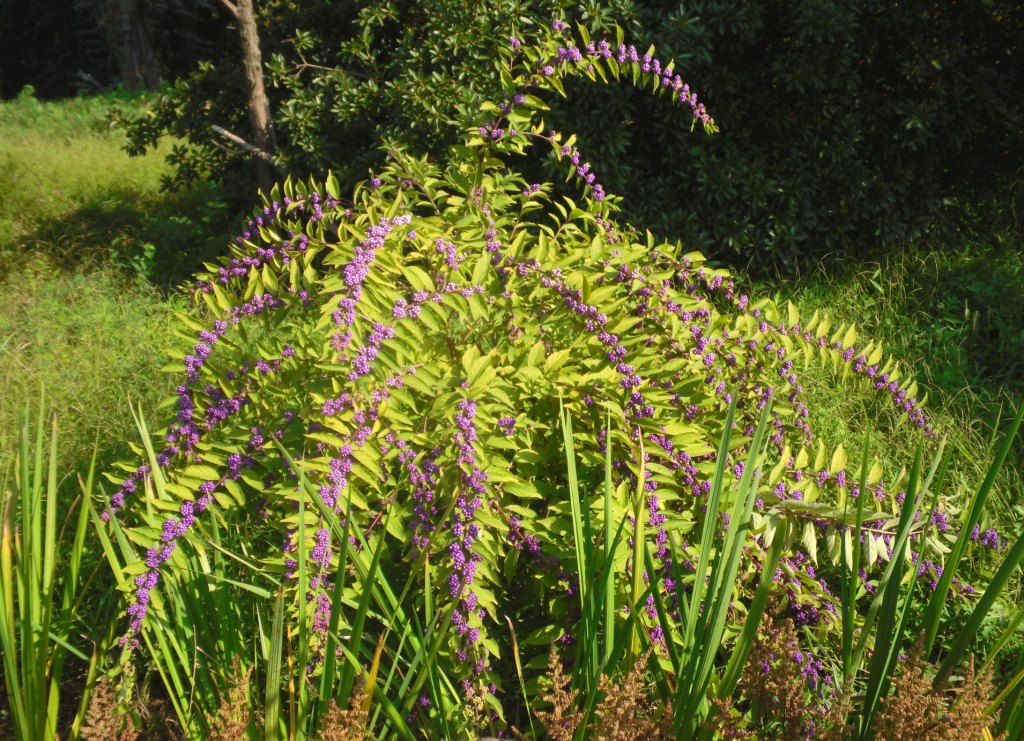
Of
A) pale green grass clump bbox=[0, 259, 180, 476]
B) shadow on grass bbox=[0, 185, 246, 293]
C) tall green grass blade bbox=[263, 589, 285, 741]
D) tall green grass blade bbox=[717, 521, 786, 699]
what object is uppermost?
tall green grass blade bbox=[717, 521, 786, 699]

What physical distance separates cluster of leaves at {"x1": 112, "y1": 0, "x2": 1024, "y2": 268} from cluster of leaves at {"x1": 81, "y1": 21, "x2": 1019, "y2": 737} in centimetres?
198

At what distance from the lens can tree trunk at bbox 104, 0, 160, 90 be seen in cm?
1655

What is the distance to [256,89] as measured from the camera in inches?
203

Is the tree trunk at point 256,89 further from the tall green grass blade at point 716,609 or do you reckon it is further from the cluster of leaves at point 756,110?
the tall green grass blade at point 716,609

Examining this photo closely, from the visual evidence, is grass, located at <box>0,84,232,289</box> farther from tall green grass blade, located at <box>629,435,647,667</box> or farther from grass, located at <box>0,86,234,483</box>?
tall green grass blade, located at <box>629,435,647,667</box>

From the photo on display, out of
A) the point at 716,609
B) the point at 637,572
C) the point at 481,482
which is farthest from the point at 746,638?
the point at 481,482

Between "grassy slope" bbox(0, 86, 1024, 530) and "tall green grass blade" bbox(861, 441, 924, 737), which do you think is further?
"grassy slope" bbox(0, 86, 1024, 530)

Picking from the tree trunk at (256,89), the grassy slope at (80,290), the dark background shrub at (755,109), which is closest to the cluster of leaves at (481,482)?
the grassy slope at (80,290)

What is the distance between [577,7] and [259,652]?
352 cm

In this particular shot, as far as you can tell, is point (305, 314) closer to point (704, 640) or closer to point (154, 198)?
point (704, 640)

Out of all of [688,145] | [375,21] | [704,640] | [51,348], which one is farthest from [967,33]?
[51,348]

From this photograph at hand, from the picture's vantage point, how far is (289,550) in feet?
6.25

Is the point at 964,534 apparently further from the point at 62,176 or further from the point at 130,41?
the point at 130,41

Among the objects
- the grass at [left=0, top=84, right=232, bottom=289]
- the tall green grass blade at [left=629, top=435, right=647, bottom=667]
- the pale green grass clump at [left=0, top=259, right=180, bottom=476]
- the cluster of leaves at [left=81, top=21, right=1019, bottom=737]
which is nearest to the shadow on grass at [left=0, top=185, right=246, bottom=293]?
the grass at [left=0, top=84, right=232, bottom=289]
